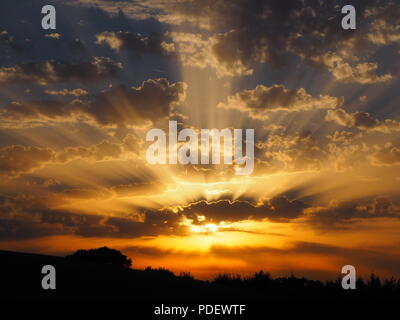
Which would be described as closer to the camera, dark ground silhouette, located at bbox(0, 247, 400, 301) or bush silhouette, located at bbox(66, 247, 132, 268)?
dark ground silhouette, located at bbox(0, 247, 400, 301)

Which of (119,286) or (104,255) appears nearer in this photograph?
(119,286)

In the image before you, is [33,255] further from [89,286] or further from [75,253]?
[75,253]

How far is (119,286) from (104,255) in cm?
2329

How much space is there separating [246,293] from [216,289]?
54.9 inches

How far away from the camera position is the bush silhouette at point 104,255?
39819mm

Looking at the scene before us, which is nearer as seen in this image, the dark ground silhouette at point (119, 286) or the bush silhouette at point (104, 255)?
the dark ground silhouette at point (119, 286)

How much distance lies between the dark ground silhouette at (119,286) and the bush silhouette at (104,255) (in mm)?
17782

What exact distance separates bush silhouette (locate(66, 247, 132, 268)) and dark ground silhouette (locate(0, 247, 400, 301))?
1778 centimetres

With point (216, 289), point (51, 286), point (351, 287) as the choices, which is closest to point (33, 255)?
point (51, 286)

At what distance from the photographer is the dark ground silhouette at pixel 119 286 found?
16984mm

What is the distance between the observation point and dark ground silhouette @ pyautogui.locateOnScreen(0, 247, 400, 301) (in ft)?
55.7

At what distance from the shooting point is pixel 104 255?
134ft

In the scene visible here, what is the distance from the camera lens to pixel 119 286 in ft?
59.8
